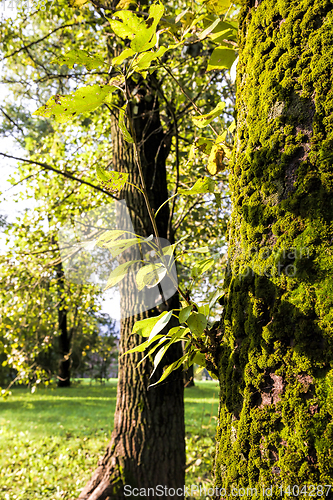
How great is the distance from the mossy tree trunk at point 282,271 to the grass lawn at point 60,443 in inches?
48.0

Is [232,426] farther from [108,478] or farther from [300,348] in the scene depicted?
[108,478]

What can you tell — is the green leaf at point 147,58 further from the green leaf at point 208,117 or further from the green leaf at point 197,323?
the green leaf at point 197,323

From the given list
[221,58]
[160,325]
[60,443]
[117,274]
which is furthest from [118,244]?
[60,443]

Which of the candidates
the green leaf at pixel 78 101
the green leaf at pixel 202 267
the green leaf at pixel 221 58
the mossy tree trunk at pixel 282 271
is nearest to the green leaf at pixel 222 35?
the green leaf at pixel 221 58

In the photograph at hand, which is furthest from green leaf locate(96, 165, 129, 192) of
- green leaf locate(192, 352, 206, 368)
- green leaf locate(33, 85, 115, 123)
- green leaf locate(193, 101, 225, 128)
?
green leaf locate(192, 352, 206, 368)

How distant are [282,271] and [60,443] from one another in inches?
331

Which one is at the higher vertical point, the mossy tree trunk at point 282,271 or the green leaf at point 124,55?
the green leaf at point 124,55

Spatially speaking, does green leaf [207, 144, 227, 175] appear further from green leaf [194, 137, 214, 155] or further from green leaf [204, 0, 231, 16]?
green leaf [204, 0, 231, 16]

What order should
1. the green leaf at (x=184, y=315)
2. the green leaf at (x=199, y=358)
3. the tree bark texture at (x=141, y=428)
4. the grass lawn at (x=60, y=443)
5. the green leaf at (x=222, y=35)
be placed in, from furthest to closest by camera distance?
the grass lawn at (x=60, y=443) → the tree bark texture at (x=141, y=428) → the green leaf at (x=222, y=35) → the green leaf at (x=199, y=358) → the green leaf at (x=184, y=315)

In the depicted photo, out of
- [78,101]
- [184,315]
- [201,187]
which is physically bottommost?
[184,315]

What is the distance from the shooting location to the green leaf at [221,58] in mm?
1046

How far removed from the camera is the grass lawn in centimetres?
513

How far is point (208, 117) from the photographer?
3.28 feet

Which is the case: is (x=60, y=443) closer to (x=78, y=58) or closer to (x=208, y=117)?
(x=208, y=117)
